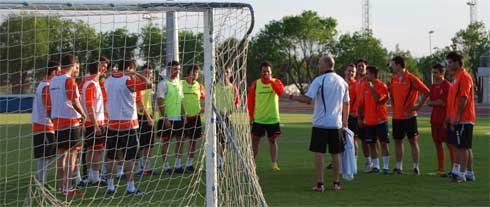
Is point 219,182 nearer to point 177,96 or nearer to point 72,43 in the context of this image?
point 72,43

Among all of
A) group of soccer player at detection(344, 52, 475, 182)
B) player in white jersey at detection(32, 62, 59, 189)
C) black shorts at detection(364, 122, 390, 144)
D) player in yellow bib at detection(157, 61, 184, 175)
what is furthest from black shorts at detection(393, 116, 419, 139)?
player in white jersey at detection(32, 62, 59, 189)

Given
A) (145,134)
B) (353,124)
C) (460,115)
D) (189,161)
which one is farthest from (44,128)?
(460,115)

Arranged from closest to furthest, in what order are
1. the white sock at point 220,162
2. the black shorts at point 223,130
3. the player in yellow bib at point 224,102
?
the black shorts at point 223,130 < the player in yellow bib at point 224,102 < the white sock at point 220,162

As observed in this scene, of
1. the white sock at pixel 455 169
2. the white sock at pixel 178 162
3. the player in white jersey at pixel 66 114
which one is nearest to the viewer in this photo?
the player in white jersey at pixel 66 114

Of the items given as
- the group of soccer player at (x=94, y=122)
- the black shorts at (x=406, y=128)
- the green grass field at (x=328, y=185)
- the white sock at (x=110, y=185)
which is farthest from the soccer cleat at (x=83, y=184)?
the black shorts at (x=406, y=128)

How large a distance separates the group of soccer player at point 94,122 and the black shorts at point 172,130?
1.03 ft

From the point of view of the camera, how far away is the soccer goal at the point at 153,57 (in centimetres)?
644

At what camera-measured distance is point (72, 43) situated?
840 centimetres

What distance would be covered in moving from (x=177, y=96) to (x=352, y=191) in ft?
11.1

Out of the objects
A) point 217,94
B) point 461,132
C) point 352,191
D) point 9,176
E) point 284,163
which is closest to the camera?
point 217,94

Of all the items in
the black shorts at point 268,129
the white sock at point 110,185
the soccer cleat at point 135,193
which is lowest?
the soccer cleat at point 135,193

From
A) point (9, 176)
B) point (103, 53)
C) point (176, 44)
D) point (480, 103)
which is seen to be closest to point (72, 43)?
point (103, 53)

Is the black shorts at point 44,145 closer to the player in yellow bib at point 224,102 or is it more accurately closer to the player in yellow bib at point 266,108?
the player in yellow bib at point 224,102

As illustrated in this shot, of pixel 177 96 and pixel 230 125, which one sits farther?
pixel 177 96
